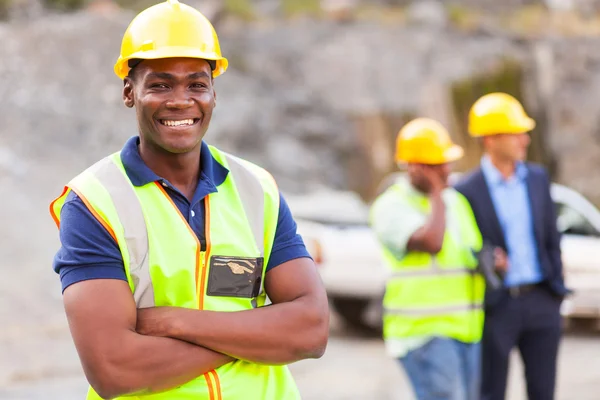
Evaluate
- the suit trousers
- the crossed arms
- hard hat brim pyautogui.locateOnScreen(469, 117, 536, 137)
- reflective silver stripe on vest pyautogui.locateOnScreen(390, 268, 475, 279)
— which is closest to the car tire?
hard hat brim pyautogui.locateOnScreen(469, 117, 536, 137)

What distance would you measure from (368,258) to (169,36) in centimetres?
979

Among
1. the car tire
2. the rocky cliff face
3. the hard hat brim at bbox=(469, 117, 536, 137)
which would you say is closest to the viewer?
the hard hat brim at bbox=(469, 117, 536, 137)

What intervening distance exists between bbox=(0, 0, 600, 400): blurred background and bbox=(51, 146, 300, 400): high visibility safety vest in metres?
8.73

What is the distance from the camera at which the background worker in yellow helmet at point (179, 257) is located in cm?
294

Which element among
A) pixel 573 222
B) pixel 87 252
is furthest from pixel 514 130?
pixel 573 222

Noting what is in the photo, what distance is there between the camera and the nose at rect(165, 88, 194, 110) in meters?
3.10

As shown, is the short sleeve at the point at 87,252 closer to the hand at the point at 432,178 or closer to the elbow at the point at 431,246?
the elbow at the point at 431,246

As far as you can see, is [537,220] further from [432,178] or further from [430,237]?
[430,237]

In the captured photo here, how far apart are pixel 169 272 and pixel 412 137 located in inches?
142

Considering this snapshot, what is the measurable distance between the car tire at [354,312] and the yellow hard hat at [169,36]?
10012mm

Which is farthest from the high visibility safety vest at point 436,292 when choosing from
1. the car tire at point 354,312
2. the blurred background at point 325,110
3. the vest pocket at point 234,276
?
the car tire at point 354,312

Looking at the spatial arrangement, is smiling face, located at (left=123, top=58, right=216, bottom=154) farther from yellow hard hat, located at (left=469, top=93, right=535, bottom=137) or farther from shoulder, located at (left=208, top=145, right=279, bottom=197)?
yellow hard hat, located at (left=469, top=93, right=535, bottom=137)

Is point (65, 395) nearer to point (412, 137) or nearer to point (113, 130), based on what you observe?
point (412, 137)

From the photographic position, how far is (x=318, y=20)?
28.0 m
